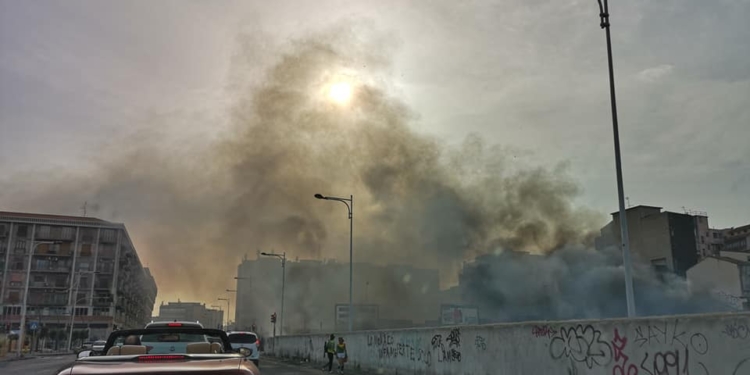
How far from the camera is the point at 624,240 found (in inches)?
580

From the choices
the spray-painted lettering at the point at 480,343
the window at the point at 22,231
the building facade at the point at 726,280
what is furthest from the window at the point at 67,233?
the spray-painted lettering at the point at 480,343

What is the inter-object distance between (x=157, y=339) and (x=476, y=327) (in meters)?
8.32

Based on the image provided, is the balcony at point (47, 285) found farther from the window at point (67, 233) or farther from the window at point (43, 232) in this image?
the window at point (43, 232)

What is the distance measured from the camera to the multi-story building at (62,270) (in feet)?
293

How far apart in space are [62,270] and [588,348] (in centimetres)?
9960

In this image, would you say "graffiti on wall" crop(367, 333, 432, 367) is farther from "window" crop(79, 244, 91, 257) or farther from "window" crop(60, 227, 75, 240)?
"window" crop(60, 227, 75, 240)

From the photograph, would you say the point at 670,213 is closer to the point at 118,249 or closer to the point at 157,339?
the point at 157,339

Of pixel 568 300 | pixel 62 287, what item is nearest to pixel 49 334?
pixel 62 287

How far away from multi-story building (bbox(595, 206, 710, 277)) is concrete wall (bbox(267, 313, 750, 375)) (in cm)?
6098

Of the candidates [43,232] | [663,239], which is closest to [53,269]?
[43,232]

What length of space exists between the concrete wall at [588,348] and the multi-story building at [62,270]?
83.1 meters

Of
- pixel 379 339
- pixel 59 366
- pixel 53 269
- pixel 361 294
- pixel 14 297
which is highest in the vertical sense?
pixel 53 269

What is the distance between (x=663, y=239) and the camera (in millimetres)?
73438

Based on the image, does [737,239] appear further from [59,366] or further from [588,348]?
[59,366]
